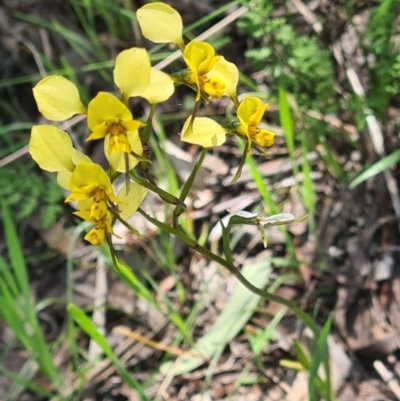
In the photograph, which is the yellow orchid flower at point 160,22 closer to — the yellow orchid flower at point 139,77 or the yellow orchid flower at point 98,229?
the yellow orchid flower at point 139,77

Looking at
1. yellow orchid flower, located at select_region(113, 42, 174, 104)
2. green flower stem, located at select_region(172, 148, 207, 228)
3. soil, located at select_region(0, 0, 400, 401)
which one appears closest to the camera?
yellow orchid flower, located at select_region(113, 42, 174, 104)

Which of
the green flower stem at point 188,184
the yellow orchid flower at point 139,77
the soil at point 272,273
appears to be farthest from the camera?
the soil at point 272,273

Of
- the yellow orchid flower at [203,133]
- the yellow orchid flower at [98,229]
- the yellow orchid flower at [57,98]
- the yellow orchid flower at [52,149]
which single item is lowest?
the yellow orchid flower at [98,229]

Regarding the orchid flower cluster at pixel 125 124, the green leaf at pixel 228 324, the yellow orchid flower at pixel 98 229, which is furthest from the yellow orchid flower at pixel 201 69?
the green leaf at pixel 228 324

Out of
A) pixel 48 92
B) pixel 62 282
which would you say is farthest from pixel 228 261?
pixel 62 282

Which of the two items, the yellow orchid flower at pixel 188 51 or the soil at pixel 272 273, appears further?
the soil at pixel 272 273

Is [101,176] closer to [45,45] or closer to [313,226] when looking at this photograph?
[313,226]

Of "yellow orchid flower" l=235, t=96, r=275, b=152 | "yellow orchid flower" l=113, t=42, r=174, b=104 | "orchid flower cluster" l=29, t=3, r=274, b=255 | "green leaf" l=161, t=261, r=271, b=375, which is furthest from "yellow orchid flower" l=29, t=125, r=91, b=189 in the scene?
"green leaf" l=161, t=261, r=271, b=375

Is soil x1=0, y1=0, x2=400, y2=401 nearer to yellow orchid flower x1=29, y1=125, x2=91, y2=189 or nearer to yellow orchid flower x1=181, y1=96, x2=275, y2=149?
yellow orchid flower x1=181, y1=96, x2=275, y2=149

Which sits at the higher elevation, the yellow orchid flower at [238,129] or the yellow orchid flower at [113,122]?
the yellow orchid flower at [113,122]

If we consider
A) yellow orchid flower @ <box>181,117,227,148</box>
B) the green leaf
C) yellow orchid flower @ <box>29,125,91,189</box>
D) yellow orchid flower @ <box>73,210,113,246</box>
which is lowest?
the green leaf
